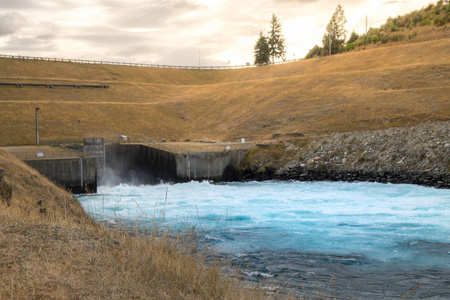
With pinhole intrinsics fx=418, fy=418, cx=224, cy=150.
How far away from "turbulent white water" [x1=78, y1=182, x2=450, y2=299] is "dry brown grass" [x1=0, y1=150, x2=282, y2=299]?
1.05 meters

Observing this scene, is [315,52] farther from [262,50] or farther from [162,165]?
[162,165]

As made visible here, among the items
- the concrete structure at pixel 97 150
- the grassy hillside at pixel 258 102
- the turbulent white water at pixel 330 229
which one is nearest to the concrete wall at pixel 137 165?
the concrete structure at pixel 97 150

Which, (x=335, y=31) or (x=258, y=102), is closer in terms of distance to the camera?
(x=258, y=102)

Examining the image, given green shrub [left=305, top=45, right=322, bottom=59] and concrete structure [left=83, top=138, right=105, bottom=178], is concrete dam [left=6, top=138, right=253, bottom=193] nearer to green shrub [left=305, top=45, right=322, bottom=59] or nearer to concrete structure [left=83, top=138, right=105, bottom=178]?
concrete structure [left=83, top=138, right=105, bottom=178]

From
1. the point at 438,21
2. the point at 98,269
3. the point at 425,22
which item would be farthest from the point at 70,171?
the point at 425,22

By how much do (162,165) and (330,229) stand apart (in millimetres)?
22425

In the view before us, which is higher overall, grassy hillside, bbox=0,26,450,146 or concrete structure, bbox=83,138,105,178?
grassy hillside, bbox=0,26,450,146

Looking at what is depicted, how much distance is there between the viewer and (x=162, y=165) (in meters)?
38.5

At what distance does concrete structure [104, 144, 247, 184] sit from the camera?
3656 centimetres

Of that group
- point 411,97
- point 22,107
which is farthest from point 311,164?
point 22,107

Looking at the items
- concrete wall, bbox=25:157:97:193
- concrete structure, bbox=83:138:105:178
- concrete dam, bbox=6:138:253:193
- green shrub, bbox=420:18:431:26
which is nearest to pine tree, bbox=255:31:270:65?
green shrub, bbox=420:18:431:26

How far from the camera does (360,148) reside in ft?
120

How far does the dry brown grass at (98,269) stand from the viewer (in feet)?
17.9

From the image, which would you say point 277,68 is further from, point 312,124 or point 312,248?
point 312,248
